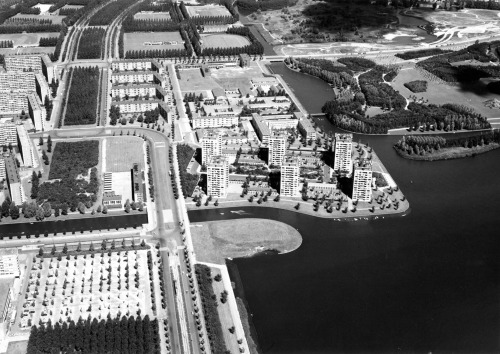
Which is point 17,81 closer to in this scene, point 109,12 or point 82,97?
point 82,97

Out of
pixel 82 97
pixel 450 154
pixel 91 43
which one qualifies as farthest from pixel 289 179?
pixel 91 43

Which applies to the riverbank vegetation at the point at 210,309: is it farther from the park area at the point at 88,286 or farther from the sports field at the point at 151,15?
the sports field at the point at 151,15

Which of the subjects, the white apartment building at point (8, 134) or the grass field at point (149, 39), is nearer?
the white apartment building at point (8, 134)

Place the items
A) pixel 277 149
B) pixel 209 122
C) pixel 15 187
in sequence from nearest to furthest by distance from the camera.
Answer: pixel 15 187 < pixel 277 149 < pixel 209 122

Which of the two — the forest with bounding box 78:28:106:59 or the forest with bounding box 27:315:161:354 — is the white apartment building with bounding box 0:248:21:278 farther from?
the forest with bounding box 78:28:106:59

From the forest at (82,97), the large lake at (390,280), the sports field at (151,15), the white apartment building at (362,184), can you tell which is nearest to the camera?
the large lake at (390,280)

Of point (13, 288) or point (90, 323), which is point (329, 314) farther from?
point (13, 288)

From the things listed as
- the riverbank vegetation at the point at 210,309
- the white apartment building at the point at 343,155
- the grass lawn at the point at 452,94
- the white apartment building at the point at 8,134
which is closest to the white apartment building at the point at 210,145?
the white apartment building at the point at 343,155
